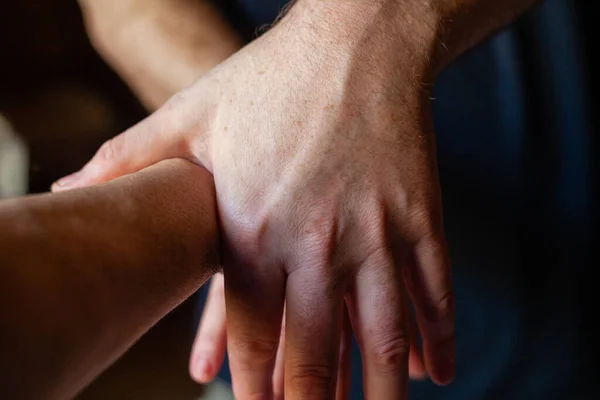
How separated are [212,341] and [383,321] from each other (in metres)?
0.28

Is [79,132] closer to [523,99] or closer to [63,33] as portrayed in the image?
[63,33]

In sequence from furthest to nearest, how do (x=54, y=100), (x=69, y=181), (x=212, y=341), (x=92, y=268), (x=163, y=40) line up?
1. (x=54, y=100)
2. (x=163, y=40)
3. (x=212, y=341)
4. (x=69, y=181)
5. (x=92, y=268)

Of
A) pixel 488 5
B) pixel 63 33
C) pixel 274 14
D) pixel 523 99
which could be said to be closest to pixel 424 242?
pixel 488 5

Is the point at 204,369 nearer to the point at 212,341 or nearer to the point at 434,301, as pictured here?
the point at 212,341

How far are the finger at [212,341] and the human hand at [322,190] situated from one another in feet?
0.54

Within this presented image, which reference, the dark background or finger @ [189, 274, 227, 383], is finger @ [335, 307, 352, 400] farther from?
the dark background

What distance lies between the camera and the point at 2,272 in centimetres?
34

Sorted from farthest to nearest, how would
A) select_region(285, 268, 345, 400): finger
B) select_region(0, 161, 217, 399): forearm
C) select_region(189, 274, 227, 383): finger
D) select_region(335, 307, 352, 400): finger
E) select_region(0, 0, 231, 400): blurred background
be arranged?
select_region(0, 0, 231, 400): blurred background
select_region(189, 274, 227, 383): finger
select_region(335, 307, 352, 400): finger
select_region(285, 268, 345, 400): finger
select_region(0, 161, 217, 399): forearm

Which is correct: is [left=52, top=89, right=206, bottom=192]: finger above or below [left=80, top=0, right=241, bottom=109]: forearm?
below

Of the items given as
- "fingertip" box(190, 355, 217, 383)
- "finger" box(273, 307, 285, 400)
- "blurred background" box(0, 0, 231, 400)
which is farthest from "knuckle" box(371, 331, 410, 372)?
"blurred background" box(0, 0, 231, 400)

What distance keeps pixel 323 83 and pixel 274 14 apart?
0.46 metres

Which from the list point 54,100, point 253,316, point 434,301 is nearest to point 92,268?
point 253,316

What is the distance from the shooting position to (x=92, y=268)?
0.40 meters

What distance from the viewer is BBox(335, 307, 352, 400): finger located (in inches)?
24.4
